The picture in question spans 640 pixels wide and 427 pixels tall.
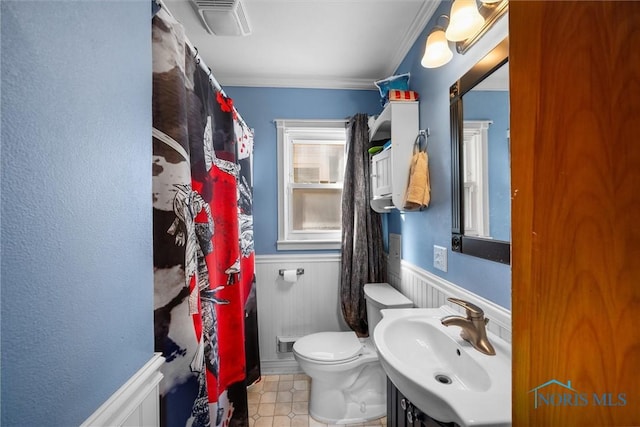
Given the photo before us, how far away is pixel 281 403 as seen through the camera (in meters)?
1.61

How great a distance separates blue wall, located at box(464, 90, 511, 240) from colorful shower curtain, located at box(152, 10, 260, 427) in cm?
Answer: 107

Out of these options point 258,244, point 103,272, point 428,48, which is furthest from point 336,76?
point 103,272

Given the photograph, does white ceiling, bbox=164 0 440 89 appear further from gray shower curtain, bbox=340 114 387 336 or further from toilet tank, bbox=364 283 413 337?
toilet tank, bbox=364 283 413 337

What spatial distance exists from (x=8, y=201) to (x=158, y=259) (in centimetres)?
45

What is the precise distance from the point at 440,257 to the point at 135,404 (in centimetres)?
125

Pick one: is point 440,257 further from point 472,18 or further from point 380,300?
point 472,18

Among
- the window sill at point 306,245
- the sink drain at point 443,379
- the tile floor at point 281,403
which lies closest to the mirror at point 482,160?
the sink drain at point 443,379

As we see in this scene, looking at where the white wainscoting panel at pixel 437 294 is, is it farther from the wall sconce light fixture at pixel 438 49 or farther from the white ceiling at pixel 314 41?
the white ceiling at pixel 314 41

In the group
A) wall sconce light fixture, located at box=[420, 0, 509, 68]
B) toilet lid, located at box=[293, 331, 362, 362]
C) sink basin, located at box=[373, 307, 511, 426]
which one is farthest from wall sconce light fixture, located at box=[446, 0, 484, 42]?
toilet lid, located at box=[293, 331, 362, 362]

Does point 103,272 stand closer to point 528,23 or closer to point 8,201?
point 8,201

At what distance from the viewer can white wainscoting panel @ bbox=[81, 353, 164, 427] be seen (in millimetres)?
470

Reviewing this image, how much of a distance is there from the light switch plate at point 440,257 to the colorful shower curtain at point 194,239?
3.46 feet

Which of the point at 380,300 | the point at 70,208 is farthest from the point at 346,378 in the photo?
the point at 70,208

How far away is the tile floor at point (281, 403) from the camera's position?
4.78ft
